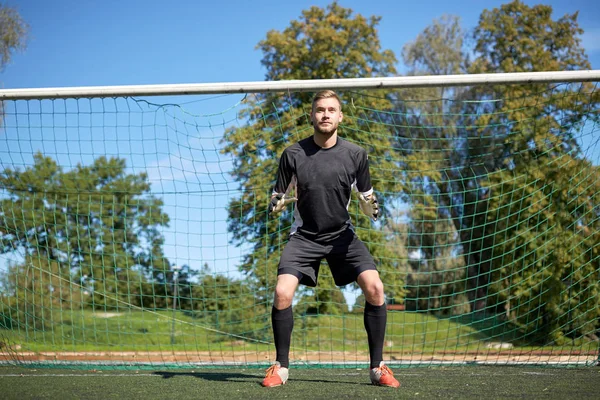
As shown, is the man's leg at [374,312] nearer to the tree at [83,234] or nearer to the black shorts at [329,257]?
the black shorts at [329,257]

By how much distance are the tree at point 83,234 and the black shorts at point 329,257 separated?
8.95ft

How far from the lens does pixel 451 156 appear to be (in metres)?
17.7

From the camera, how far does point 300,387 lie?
361cm

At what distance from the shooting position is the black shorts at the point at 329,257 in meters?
3.68

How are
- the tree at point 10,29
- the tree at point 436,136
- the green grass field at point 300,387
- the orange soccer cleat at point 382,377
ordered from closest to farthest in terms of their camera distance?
the green grass field at point 300,387 → the orange soccer cleat at point 382,377 → the tree at point 10,29 → the tree at point 436,136

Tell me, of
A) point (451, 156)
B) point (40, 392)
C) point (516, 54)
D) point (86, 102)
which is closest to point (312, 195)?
point (40, 392)

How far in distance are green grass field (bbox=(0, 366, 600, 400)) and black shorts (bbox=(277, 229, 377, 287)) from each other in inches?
26.2

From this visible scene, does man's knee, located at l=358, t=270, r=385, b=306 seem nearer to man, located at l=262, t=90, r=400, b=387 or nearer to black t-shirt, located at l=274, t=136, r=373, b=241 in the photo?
man, located at l=262, t=90, r=400, b=387

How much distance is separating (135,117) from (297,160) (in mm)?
3600

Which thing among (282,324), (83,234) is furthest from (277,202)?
(83,234)

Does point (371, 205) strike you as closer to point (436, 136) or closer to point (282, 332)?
point (282, 332)

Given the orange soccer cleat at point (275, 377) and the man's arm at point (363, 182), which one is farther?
the man's arm at point (363, 182)

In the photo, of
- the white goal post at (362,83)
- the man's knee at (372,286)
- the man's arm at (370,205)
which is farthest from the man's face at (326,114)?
the white goal post at (362,83)

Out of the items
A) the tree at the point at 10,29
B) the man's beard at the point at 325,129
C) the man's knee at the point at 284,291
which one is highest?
the tree at the point at 10,29
